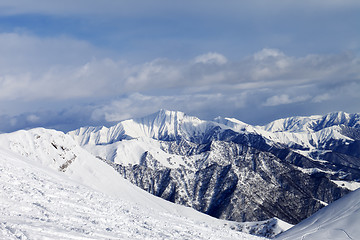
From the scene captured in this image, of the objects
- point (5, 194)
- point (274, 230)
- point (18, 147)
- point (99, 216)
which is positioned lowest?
point (274, 230)

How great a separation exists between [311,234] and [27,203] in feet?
121

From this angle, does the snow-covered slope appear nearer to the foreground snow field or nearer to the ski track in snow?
the foreground snow field

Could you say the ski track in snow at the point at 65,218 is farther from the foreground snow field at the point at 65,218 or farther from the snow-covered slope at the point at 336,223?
the snow-covered slope at the point at 336,223

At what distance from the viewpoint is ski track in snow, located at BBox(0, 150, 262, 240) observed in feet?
93.1

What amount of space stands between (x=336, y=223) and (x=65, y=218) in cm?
3814

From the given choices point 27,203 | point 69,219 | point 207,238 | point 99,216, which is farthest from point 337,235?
point 27,203

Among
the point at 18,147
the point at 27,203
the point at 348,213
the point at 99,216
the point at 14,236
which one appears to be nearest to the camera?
the point at 14,236

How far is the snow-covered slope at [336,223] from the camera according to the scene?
49344mm

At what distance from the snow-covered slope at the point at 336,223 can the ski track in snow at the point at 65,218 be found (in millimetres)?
9912

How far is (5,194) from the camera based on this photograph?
38906 mm

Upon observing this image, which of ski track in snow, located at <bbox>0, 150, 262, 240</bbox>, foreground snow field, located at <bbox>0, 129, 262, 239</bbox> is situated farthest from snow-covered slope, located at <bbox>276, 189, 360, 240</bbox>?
ski track in snow, located at <bbox>0, 150, 262, 240</bbox>

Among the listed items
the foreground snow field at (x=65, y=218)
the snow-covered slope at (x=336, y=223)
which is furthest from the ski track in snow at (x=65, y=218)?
the snow-covered slope at (x=336, y=223)

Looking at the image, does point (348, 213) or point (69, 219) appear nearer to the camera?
point (69, 219)

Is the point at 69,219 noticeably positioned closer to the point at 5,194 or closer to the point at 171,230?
the point at 5,194
